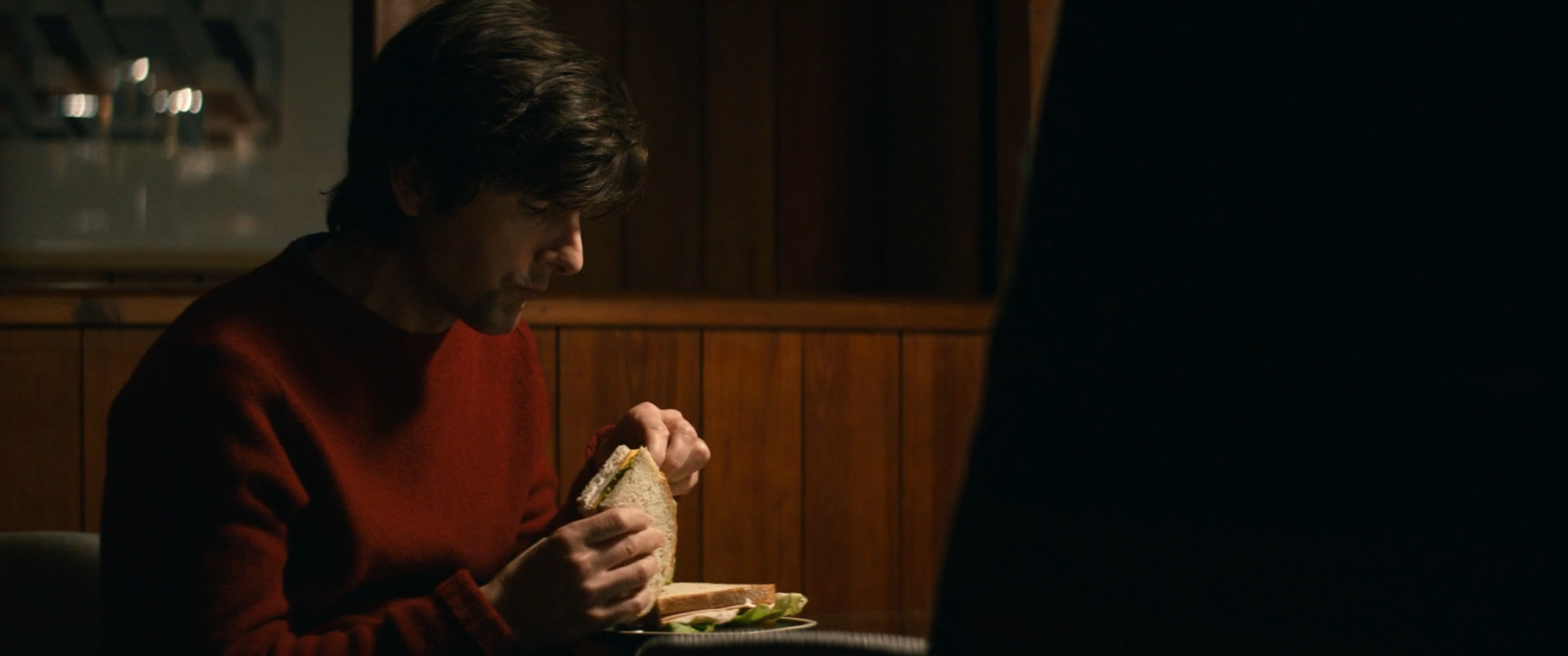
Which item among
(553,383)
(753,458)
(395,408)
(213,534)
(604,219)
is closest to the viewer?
(213,534)

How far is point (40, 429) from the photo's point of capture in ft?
6.30

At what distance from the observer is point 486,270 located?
1278 mm

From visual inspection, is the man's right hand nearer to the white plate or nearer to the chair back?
the white plate

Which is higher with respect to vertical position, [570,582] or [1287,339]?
[1287,339]

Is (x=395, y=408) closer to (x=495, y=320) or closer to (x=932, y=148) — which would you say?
(x=495, y=320)

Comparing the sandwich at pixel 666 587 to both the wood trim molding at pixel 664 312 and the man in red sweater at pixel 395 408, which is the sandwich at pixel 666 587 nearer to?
the man in red sweater at pixel 395 408

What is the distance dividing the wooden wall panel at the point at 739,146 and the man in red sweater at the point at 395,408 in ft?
4.09

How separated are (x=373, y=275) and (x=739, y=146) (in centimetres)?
143

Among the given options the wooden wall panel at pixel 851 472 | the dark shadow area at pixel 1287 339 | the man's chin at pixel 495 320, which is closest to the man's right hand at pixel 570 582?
the man's chin at pixel 495 320

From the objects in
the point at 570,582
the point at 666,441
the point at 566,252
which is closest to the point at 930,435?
the point at 666,441

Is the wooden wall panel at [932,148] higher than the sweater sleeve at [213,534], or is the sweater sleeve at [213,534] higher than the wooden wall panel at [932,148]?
the wooden wall panel at [932,148]

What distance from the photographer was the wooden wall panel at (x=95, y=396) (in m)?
1.94

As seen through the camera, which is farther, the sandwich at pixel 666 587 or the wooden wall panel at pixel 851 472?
the wooden wall panel at pixel 851 472

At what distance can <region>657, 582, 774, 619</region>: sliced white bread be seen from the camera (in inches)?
50.0
